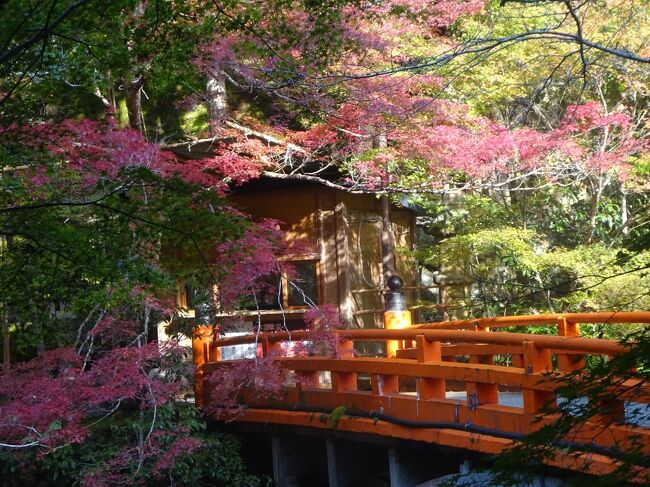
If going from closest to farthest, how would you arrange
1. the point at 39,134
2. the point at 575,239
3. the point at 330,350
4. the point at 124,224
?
the point at 124,224 < the point at 39,134 < the point at 330,350 < the point at 575,239

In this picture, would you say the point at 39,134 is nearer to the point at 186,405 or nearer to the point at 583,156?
the point at 186,405

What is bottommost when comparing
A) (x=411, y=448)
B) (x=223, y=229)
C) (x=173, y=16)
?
(x=411, y=448)

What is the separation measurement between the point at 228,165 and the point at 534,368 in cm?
562

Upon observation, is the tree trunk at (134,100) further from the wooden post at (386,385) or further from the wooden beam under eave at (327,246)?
the wooden post at (386,385)

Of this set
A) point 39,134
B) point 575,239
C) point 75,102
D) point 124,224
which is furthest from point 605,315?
point 75,102

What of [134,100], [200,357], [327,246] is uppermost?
[134,100]

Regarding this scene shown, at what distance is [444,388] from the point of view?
7.71 metres

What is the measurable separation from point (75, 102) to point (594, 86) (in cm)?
733

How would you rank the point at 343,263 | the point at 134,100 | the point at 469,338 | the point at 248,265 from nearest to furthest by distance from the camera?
the point at 469,338 → the point at 248,265 → the point at 134,100 → the point at 343,263

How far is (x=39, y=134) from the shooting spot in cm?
755

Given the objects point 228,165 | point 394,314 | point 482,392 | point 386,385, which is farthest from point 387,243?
point 482,392

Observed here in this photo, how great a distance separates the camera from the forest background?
22.3 ft

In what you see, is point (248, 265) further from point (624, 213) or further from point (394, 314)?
point (624, 213)

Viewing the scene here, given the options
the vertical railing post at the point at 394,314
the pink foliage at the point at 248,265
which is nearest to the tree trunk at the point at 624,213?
the vertical railing post at the point at 394,314
